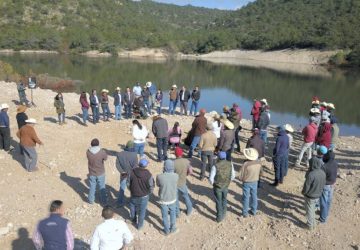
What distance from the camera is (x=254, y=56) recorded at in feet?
337

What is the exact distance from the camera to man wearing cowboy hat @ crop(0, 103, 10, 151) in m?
12.0

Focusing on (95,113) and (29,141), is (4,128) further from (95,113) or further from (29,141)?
(95,113)

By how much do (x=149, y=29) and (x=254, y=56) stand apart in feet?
171

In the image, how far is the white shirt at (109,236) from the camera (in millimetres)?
5676

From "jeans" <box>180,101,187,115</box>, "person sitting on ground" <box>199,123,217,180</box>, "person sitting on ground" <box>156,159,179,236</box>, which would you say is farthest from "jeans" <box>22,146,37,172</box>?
"jeans" <box>180,101,187,115</box>

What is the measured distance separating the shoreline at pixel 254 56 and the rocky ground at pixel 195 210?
64.8m

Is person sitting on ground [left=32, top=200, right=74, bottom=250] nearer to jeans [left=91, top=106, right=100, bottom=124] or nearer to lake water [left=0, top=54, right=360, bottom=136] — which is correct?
jeans [left=91, top=106, right=100, bottom=124]

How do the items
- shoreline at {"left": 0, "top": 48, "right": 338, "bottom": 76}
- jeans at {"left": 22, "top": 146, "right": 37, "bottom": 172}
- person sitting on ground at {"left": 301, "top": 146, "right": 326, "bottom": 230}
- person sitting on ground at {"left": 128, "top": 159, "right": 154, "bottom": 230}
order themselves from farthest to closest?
shoreline at {"left": 0, "top": 48, "right": 338, "bottom": 76}, jeans at {"left": 22, "top": 146, "right": 37, "bottom": 172}, person sitting on ground at {"left": 301, "top": 146, "right": 326, "bottom": 230}, person sitting on ground at {"left": 128, "top": 159, "right": 154, "bottom": 230}

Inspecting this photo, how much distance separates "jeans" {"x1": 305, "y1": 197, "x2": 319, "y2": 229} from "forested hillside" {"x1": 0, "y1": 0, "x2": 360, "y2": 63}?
3034 inches

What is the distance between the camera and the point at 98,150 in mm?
8812

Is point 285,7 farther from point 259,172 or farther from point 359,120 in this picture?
point 259,172

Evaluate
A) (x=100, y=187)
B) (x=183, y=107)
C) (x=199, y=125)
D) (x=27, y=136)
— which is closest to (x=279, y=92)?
(x=183, y=107)

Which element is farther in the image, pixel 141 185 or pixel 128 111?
pixel 128 111

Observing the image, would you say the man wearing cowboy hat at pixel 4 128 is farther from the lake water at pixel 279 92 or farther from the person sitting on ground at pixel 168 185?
the lake water at pixel 279 92
